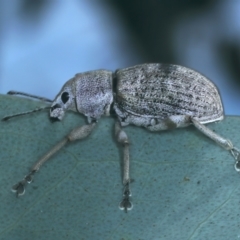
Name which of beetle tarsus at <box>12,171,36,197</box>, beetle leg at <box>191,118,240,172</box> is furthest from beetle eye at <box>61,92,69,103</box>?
beetle leg at <box>191,118,240,172</box>

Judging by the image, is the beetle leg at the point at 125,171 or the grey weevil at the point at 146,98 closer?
the beetle leg at the point at 125,171

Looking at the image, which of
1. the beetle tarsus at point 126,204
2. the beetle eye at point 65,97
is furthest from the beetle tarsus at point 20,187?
the beetle eye at point 65,97

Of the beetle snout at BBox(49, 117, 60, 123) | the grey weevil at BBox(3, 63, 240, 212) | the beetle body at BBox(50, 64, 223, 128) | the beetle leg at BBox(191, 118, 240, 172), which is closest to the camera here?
the beetle leg at BBox(191, 118, 240, 172)

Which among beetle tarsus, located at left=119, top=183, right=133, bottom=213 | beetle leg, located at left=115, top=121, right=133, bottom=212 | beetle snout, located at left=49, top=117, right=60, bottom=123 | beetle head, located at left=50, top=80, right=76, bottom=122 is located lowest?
beetle tarsus, located at left=119, top=183, right=133, bottom=213

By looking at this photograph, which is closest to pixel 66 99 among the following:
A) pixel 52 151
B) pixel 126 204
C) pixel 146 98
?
pixel 146 98

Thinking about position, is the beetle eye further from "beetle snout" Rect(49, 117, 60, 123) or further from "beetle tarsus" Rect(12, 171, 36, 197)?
"beetle tarsus" Rect(12, 171, 36, 197)

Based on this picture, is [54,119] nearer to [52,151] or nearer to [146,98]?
[52,151]

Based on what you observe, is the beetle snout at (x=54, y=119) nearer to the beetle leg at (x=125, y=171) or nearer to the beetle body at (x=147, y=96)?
the beetle body at (x=147, y=96)
